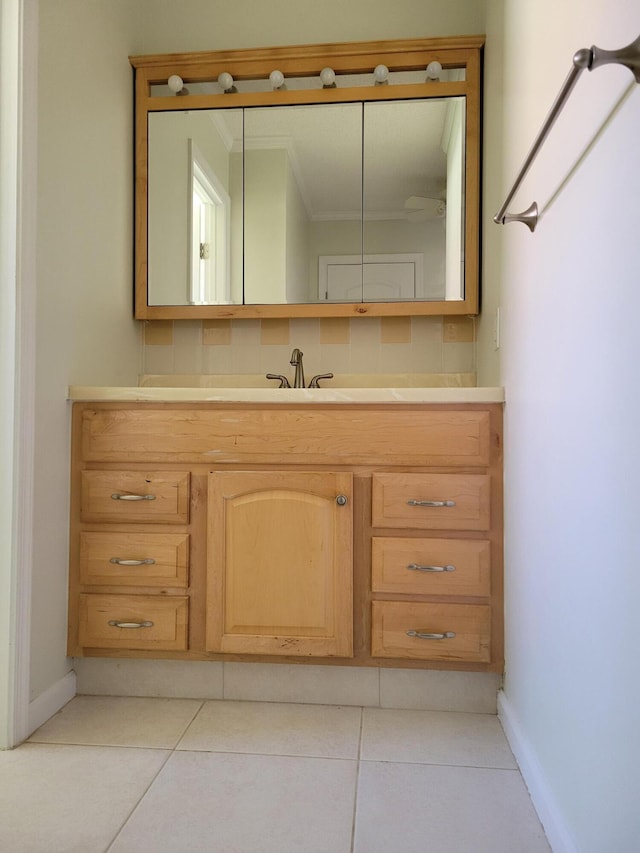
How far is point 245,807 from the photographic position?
1.27 meters

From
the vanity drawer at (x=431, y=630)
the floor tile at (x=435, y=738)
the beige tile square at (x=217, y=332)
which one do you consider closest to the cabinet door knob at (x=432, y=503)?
the vanity drawer at (x=431, y=630)

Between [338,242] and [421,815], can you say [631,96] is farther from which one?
[338,242]

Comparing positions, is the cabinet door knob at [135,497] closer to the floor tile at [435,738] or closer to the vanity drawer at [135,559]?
the vanity drawer at [135,559]

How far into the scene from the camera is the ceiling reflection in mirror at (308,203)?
225cm

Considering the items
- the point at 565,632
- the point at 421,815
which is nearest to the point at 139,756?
the point at 421,815

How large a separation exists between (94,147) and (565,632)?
1888 mm

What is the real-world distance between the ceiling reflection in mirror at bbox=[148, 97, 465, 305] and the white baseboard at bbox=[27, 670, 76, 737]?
131 centimetres

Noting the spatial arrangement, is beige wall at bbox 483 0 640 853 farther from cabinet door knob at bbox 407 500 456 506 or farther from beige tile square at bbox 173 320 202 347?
beige tile square at bbox 173 320 202 347

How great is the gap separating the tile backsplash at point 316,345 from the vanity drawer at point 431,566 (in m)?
0.81

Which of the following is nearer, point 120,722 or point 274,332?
point 120,722

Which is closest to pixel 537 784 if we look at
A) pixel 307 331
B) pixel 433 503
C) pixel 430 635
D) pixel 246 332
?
pixel 430 635

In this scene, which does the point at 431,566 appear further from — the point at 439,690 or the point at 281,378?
the point at 281,378

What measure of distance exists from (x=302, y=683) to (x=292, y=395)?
81 cm

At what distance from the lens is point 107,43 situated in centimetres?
209
